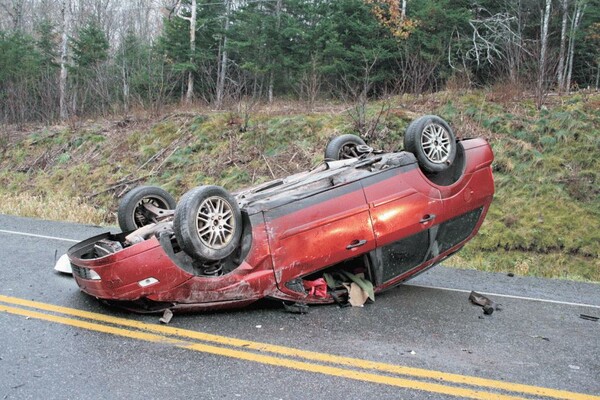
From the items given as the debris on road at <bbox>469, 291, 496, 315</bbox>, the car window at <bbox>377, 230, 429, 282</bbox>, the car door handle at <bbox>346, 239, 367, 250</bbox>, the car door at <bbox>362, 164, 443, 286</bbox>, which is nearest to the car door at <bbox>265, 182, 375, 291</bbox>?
the car door handle at <bbox>346, 239, 367, 250</bbox>

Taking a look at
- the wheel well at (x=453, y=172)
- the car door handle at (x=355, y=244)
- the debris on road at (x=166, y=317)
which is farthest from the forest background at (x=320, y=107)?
the debris on road at (x=166, y=317)

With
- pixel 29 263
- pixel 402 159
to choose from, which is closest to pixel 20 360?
pixel 29 263

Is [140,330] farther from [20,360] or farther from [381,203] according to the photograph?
[381,203]

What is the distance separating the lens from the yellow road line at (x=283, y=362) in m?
3.39

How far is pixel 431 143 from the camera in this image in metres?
5.45

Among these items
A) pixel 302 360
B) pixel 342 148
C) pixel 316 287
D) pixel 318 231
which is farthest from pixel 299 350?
pixel 342 148

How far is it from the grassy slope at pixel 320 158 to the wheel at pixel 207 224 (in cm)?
534

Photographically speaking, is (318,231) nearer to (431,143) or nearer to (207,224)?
(207,224)

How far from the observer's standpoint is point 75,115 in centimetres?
Result: 1988

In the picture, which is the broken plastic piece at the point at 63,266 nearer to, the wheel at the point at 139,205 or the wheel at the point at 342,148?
the wheel at the point at 139,205

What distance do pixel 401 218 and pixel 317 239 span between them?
3.00 feet

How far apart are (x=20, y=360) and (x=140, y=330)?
0.88m

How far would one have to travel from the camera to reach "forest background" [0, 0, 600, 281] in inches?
455

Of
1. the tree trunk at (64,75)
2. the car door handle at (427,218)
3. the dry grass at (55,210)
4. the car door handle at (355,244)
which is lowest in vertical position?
the dry grass at (55,210)
